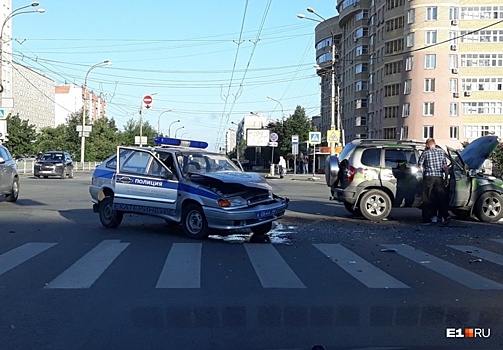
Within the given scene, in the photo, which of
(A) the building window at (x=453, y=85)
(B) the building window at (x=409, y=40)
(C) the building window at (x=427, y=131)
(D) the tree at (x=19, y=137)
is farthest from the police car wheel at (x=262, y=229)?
(D) the tree at (x=19, y=137)

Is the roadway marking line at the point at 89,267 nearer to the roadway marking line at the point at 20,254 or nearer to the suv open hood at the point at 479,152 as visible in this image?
the roadway marking line at the point at 20,254

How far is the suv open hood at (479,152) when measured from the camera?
53.3 ft

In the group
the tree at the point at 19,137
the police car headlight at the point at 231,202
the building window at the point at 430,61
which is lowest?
the police car headlight at the point at 231,202

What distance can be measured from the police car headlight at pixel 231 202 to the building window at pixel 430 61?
181 ft

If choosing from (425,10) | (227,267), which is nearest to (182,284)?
(227,267)

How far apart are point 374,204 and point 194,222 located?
222 inches

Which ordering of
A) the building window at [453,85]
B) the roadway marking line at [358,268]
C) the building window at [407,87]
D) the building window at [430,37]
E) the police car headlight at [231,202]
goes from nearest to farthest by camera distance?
the roadway marking line at [358,268], the police car headlight at [231,202], the building window at [430,37], the building window at [453,85], the building window at [407,87]

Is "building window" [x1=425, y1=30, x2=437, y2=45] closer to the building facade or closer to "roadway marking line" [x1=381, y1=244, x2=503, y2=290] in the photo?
"roadway marking line" [x1=381, y1=244, x2=503, y2=290]

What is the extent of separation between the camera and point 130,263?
9.70 meters

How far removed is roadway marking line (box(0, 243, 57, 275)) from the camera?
9508 millimetres

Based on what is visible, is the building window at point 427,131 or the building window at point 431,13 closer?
the building window at point 431,13

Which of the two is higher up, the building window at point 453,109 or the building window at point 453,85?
the building window at point 453,85

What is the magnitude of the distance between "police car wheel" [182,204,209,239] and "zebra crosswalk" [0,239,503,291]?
52 cm

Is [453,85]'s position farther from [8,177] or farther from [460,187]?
[8,177]
